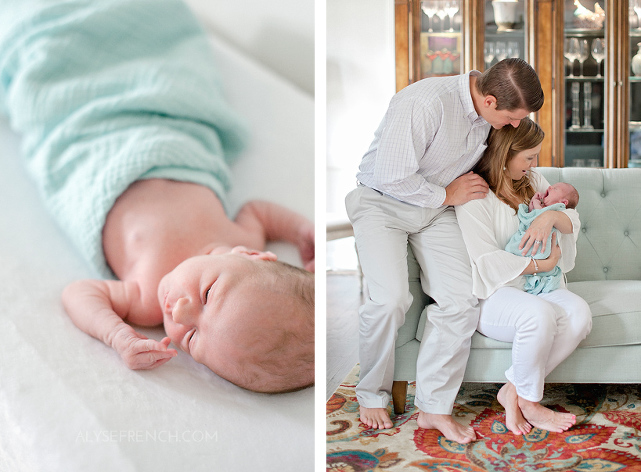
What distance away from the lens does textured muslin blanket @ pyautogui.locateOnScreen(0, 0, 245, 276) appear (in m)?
0.71

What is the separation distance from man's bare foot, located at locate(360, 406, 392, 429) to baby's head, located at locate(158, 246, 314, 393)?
0.62 metres

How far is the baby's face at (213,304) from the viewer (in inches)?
28.4

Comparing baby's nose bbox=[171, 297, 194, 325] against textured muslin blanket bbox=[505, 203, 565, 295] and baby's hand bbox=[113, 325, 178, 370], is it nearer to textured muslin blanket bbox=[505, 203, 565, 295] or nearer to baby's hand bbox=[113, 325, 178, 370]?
baby's hand bbox=[113, 325, 178, 370]

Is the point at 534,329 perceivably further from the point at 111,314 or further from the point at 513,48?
the point at 513,48

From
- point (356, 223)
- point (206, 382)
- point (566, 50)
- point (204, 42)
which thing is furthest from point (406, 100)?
point (566, 50)

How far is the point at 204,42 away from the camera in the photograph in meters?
0.76

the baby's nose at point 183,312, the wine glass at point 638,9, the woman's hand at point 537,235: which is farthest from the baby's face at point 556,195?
the wine glass at point 638,9

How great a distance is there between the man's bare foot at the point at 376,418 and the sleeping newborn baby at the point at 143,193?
0.62 meters

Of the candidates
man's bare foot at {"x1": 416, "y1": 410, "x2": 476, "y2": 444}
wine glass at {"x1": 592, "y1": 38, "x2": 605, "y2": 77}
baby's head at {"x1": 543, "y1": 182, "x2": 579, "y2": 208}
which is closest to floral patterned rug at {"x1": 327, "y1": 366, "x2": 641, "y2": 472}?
man's bare foot at {"x1": 416, "y1": 410, "x2": 476, "y2": 444}

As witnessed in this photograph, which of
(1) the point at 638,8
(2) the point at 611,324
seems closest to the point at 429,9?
(1) the point at 638,8

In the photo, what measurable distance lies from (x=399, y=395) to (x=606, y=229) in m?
0.86

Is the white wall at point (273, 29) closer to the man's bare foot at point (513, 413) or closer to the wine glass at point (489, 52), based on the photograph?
the man's bare foot at point (513, 413)

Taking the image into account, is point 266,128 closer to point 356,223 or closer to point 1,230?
point 1,230

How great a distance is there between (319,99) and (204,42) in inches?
7.2
